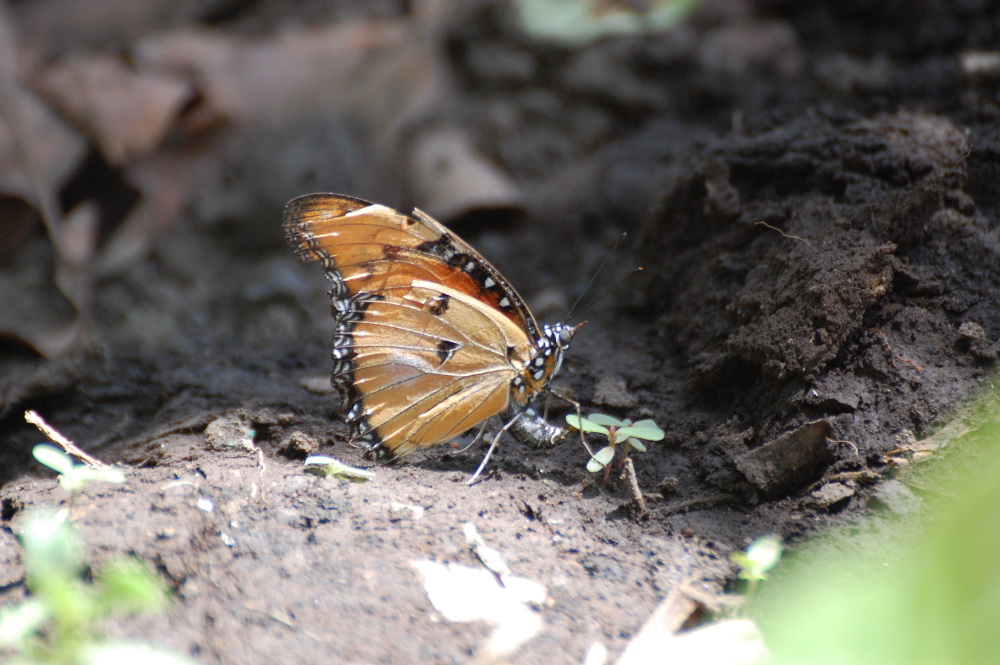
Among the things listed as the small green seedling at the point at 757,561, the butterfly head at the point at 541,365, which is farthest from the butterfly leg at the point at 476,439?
the small green seedling at the point at 757,561

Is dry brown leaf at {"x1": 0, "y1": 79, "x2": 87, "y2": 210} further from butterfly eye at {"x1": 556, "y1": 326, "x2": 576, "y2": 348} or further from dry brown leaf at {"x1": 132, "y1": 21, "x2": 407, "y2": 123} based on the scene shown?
butterfly eye at {"x1": 556, "y1": 326, "x2": 576, "y2": 348}

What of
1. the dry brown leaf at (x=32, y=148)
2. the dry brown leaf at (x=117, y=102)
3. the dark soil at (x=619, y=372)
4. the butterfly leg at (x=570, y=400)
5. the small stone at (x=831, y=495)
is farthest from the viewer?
the dry brown leaf at (x=117, y=102)

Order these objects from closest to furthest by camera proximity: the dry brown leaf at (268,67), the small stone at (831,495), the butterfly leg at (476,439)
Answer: the small stone at (831,495)
the butterfly leg at (476,439)
the dry brown leaf at (268,67)

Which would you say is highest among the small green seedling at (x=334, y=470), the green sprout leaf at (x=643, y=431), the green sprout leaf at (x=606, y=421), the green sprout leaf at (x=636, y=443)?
the green sprout leaf at (x=643, y=431)

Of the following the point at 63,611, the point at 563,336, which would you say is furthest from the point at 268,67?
the point at 63,611

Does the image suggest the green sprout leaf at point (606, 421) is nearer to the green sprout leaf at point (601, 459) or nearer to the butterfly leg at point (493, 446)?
the green sprout leaf at point (601, 459)

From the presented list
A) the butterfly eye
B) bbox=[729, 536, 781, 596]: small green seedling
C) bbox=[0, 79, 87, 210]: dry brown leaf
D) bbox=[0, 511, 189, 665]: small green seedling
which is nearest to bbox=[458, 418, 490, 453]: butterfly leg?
the butterfly eye

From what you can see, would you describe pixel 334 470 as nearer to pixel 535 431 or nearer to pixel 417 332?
pixel 417 332
